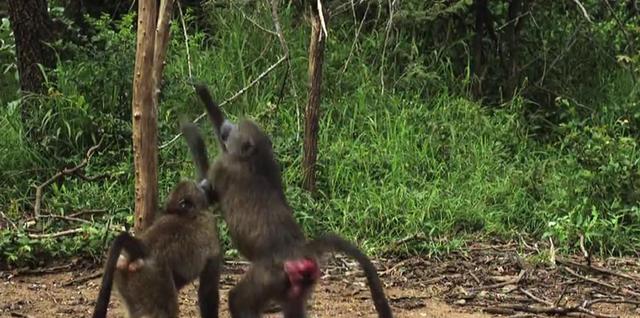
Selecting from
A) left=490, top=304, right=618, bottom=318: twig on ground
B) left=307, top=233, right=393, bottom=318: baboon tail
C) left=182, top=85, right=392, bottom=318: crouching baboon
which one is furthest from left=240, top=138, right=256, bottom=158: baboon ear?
left=490, top=304, right=618, bottom=318: twig on ground

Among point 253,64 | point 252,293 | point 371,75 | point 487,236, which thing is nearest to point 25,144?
Answer: point 253,64

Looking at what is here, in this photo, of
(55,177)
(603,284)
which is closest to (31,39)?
(55,177)

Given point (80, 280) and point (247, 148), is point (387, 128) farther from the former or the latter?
point (247, 148)

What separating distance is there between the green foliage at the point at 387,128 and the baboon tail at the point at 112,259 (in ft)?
7.45

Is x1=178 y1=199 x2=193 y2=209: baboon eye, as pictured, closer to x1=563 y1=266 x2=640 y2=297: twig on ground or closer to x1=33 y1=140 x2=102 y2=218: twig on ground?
x1=33 y1=140 x2=102 y2=218: twig on ground

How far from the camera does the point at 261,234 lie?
4.79 m

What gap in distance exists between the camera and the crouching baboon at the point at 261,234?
460 cm

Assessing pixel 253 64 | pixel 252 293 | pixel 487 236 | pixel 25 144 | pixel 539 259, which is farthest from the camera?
pixel 253 64

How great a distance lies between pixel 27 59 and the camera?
8.68 metres

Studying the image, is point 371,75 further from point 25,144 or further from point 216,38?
point 25,144

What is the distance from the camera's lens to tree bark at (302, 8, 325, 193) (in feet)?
24.1

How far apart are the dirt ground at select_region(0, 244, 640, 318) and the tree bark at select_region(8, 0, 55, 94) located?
2.33 meters

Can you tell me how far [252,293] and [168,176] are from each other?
11.1ft

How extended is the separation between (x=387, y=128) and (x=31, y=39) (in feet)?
9.97
